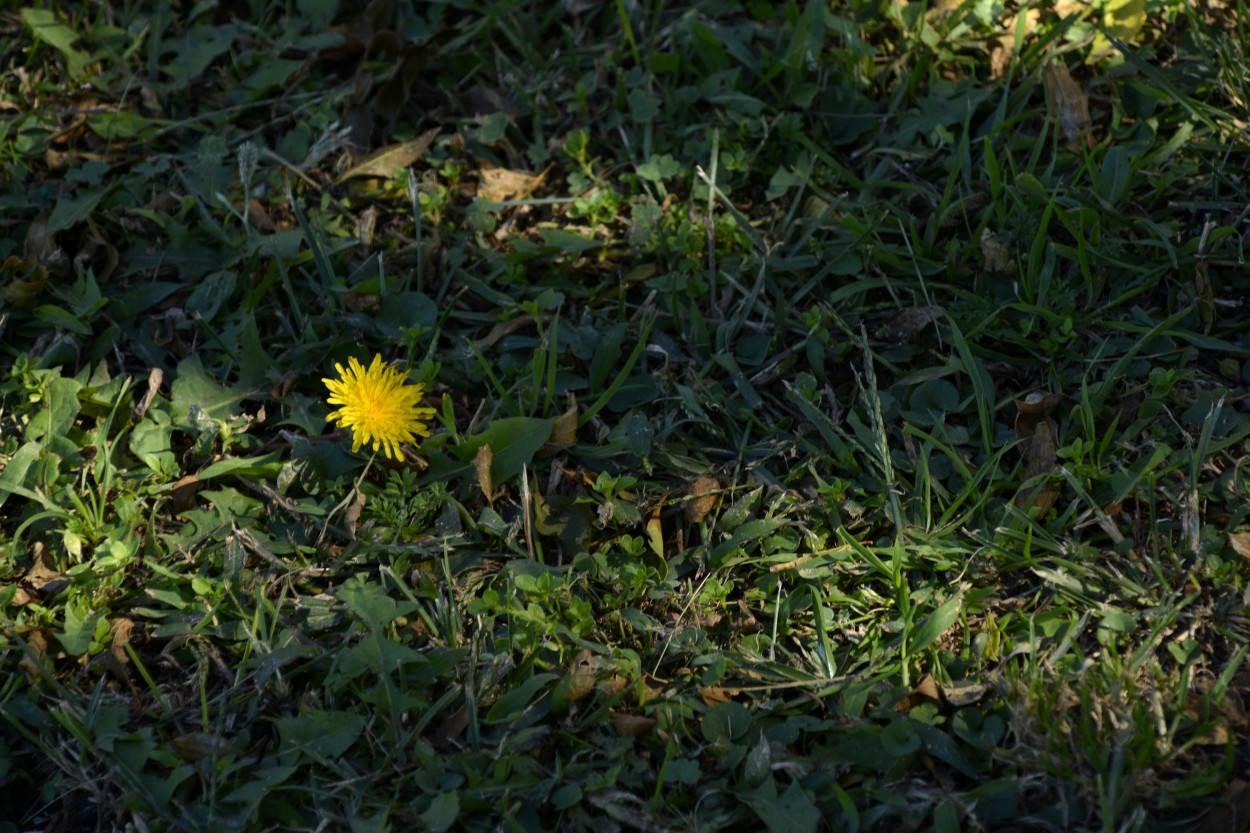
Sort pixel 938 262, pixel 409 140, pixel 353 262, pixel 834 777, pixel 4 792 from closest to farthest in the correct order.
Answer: pixel 834 777 < pixel 4 792 < pixel 938 262 < pixel 353 262 < pixel 409 140

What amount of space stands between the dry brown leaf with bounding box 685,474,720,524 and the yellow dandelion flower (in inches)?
23.2

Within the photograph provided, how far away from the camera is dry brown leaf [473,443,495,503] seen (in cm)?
244

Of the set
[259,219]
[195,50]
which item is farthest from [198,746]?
[195,50]

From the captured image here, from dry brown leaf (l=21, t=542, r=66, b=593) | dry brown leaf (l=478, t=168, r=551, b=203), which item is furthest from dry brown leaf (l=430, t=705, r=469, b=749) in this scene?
dry brown leaf (l=478, t=168, r=551, b=203)

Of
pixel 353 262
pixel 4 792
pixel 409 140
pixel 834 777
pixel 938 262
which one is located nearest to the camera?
pixel 834 777

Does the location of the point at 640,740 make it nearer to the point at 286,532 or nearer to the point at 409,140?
the point at 286,532

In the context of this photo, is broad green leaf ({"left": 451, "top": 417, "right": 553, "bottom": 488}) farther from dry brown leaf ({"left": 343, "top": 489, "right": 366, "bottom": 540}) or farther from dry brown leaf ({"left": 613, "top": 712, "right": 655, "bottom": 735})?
dry brown leaf ({"left": 613, "top": 712, "right": 655, "bottom": 735})

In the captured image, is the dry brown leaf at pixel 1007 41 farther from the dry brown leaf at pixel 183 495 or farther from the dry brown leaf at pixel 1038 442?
the dry brown leaf at pixel 183 495

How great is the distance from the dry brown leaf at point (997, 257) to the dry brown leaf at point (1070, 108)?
0.42 meters

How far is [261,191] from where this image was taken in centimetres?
309

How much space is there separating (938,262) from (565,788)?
1554 mm

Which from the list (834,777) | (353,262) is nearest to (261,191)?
(353,262)

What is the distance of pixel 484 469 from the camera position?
244cm

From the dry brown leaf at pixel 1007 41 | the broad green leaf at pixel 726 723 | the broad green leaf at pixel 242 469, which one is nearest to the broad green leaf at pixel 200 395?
the broad green leaf at pixel 242 469
